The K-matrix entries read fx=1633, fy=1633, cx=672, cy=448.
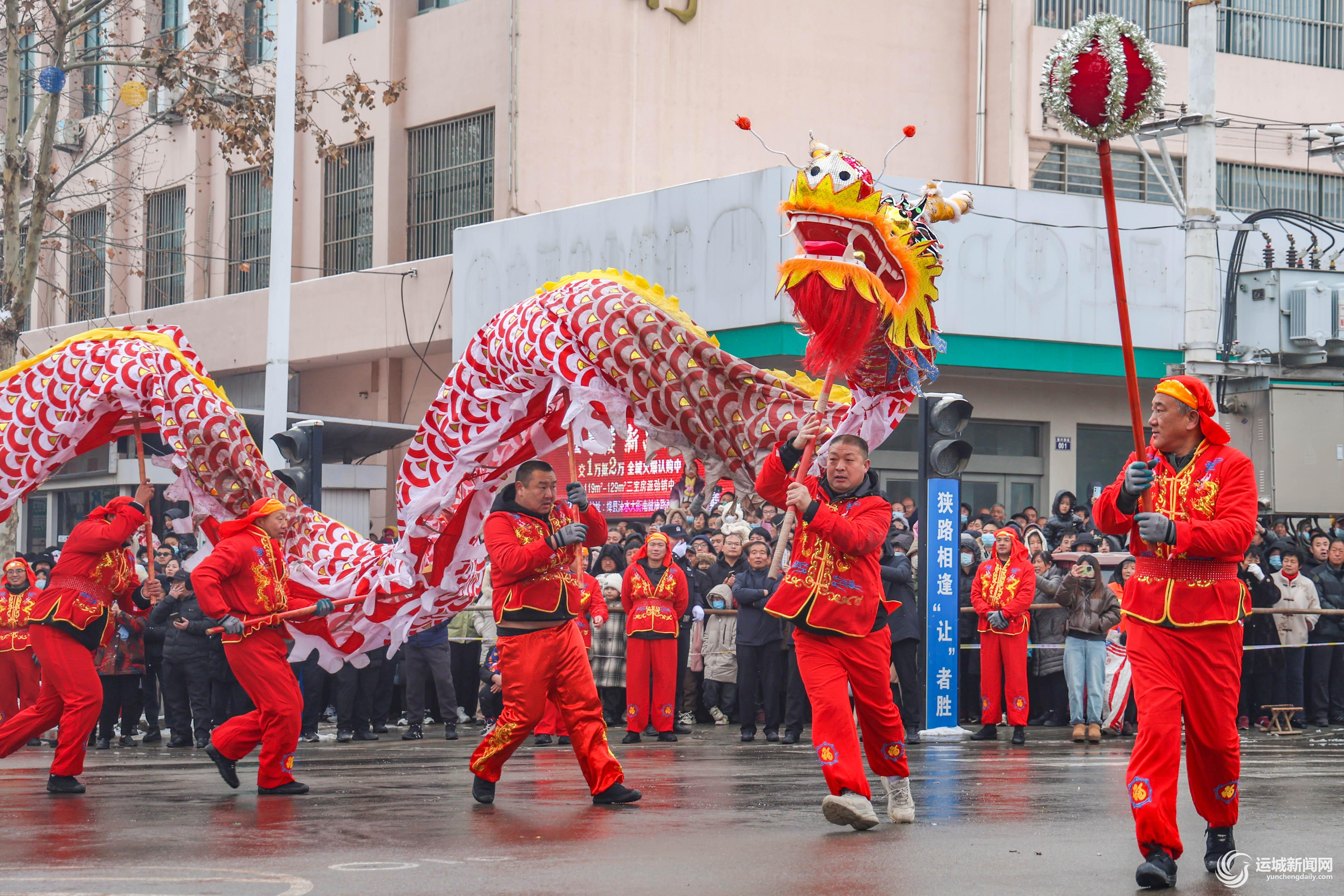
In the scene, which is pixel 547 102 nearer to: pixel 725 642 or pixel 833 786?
pixel 725 642

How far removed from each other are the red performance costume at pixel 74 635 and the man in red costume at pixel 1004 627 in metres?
6.79

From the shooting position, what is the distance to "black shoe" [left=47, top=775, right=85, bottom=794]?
9.62m

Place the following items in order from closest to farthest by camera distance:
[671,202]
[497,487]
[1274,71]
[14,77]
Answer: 1. [497,487]
2. [14,77]
3. [671,202]
4. [1274,71]

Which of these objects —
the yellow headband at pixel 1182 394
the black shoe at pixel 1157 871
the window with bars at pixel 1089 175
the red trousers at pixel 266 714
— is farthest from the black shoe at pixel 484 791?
the window with bars at pixel 1089 175

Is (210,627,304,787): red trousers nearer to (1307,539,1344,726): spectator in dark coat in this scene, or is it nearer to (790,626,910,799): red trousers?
(790,626,910,799): red trousers

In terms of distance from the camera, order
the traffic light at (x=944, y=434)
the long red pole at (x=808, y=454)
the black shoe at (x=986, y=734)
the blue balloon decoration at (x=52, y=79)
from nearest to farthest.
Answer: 1. the long red pole at (x=808, y=454)
2. the traffic light at (x=944, y=434)
3. the black shoe at (x=986, y=734)
4. the blue balloon decoration at (x=52, y=79)

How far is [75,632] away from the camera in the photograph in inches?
388

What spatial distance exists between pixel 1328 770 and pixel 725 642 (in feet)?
18.3

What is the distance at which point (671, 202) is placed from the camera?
779 inches

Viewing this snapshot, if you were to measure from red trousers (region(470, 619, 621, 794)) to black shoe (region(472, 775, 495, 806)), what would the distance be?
0.9 inches

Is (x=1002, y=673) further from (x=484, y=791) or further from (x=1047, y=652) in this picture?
(x=484, y=791)

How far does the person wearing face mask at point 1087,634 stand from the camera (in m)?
13.3

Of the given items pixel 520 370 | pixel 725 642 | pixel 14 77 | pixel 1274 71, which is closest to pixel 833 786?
pixel 520 370

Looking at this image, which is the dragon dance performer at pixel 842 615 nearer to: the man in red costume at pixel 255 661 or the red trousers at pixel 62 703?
the man in red costume at pixel 255 661
